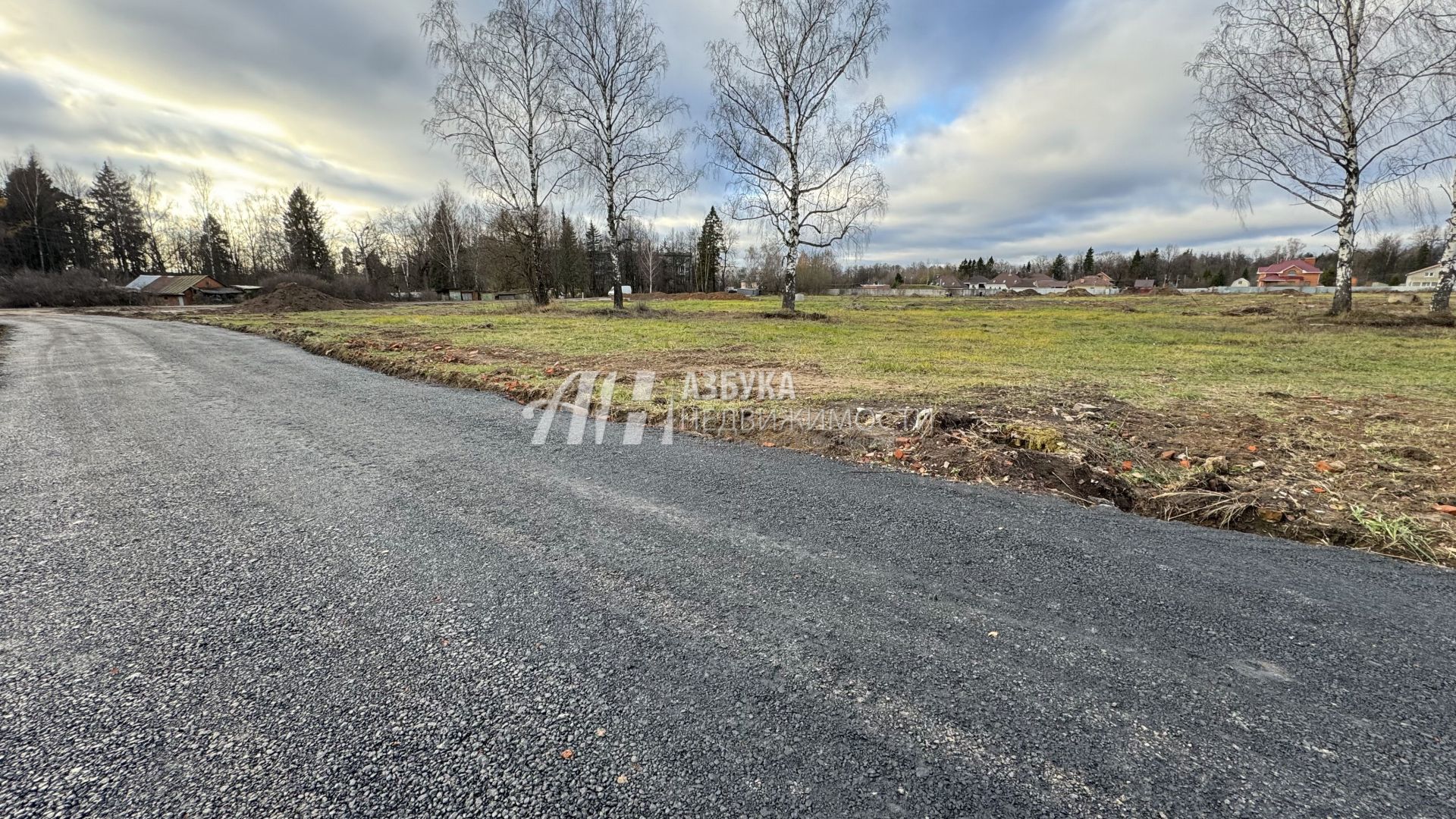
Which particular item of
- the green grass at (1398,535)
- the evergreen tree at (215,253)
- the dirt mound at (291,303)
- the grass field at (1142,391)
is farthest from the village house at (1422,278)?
the evergreen tree at (215,253)

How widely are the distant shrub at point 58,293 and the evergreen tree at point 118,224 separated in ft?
61.1

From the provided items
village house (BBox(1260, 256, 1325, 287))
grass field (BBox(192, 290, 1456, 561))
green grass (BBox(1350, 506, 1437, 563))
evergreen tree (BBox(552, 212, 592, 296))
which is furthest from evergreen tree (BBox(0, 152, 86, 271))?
village house (BBox(1260, 256, 1325, 287))

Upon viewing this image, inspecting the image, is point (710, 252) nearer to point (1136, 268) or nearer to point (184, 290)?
point (184, 290)

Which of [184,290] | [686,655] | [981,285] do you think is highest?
[981,285]

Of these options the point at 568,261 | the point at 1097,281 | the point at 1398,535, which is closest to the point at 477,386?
the point at 1398,535

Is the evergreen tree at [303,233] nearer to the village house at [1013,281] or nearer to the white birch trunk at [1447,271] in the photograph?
the white birch trunk at [1447,271]

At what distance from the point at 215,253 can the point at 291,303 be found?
4121cm

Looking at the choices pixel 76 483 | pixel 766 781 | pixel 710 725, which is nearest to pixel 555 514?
pixel 710 725

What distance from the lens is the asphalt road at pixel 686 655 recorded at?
4.43 feet

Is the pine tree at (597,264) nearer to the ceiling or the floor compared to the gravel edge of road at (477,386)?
nearer to the ceiling

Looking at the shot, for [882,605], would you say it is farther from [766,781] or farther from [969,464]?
[969,464]

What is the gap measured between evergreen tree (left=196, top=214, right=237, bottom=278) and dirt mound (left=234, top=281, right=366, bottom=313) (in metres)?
33.0

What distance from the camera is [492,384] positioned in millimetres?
6680

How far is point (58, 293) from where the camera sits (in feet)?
104
